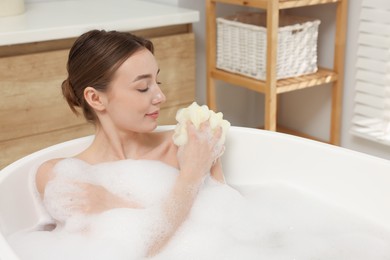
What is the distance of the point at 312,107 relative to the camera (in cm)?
294

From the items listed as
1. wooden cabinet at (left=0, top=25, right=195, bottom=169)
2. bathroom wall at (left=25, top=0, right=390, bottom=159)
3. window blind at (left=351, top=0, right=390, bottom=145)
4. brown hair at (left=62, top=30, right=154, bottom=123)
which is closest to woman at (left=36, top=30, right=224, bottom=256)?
brown hair at (left=62, top=30, right=154, bottom=123)

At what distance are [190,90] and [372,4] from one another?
77 cm

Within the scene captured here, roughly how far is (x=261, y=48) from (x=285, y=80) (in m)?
0.17

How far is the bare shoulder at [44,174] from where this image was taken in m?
1.54

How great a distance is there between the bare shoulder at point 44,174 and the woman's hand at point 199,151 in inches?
12.6

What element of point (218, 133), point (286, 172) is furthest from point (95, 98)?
point (286, 172)

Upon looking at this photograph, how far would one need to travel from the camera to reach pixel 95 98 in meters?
1.56

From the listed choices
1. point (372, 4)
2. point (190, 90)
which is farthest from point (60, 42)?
point (372, 4)

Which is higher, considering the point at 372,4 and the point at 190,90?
the point at 372,4

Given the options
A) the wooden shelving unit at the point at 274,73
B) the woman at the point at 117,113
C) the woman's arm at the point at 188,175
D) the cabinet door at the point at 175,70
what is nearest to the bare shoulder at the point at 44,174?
the woman at the point at 117,113

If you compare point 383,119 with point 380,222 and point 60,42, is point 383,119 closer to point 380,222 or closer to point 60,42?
point 380,222

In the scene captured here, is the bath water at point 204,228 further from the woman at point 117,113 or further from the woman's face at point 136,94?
the woman's face at point 136,94

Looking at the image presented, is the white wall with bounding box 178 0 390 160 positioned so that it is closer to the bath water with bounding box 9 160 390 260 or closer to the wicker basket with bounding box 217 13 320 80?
the wicker basket with bounding box 217 13 320 80

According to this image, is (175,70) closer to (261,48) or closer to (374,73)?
(261,48)
